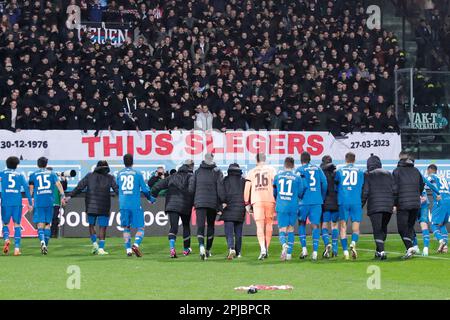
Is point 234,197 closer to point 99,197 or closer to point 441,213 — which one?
point 99,197

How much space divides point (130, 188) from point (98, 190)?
2.81 ft

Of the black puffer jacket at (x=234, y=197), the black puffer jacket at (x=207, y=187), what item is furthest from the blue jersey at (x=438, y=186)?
the black puffer jacket at (x=207, y=187)

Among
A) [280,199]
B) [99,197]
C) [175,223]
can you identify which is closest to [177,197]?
[175,223]

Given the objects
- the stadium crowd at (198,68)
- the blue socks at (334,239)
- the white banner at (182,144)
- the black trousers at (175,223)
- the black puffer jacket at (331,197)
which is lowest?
the blue socks at (334,239)

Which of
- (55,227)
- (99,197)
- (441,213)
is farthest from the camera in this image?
(55,227)

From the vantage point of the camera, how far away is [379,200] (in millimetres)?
23438

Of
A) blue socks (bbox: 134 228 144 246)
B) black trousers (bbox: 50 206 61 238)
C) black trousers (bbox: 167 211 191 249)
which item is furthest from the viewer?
black trousers (bbox: 50 206 61 238)

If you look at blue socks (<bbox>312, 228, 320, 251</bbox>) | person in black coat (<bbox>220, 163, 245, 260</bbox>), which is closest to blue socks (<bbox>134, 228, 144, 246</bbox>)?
person in black coat (<bbox>220, 163, 245, 260</bbox>)

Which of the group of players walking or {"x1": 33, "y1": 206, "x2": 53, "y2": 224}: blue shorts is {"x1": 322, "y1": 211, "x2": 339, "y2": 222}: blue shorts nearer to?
the group of players walking

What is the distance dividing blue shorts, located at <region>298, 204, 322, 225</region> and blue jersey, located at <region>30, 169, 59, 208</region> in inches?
234

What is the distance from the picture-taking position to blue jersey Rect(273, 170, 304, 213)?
23.1 meters

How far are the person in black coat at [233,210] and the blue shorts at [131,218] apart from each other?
76.0 inches

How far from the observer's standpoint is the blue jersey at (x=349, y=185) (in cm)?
2352

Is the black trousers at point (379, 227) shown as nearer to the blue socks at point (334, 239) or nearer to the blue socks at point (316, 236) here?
the blue socks at point (334, 239)
